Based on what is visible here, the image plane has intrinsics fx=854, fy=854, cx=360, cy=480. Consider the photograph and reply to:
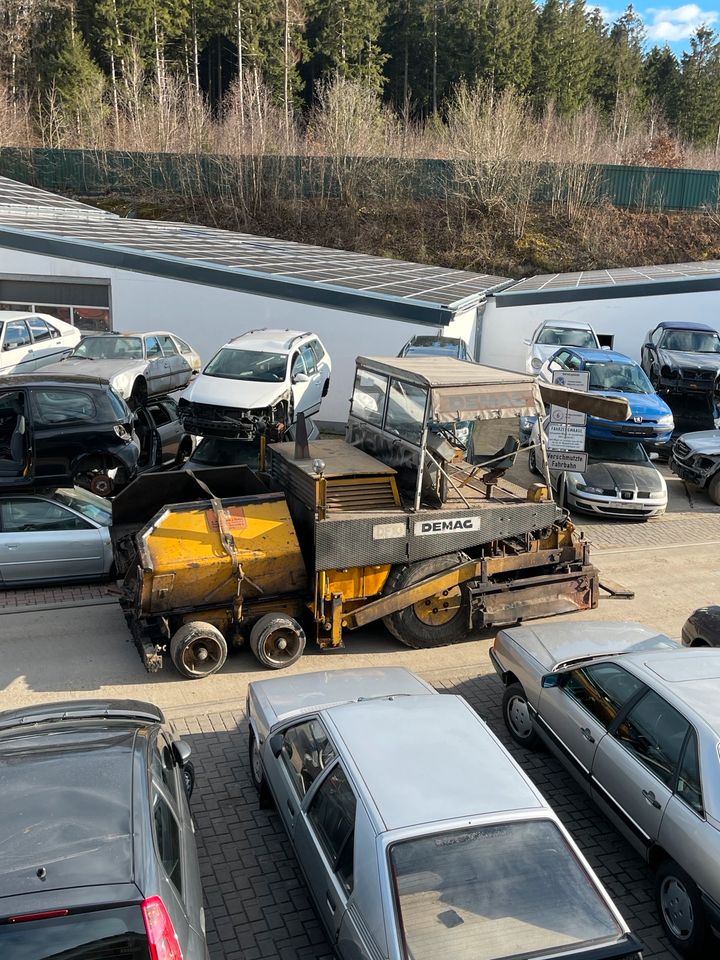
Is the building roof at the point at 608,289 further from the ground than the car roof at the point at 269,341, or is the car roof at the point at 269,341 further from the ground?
the building roof at the point at 608,289

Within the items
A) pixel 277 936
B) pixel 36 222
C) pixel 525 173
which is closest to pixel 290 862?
pixel 277 936

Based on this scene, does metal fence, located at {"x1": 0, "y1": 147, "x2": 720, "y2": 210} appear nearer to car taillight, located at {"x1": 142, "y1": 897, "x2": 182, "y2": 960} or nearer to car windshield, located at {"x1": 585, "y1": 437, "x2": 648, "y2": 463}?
car windshield, located at {"x1": 585, "y1": 437, "x2": 648, "y2": 463}

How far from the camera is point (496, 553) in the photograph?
9.82 m

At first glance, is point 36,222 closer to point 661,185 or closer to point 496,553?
point 496,553

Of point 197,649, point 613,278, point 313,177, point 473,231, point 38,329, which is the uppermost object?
point 313,177

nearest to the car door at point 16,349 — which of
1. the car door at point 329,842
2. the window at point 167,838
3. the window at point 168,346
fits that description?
the window at point 168,346

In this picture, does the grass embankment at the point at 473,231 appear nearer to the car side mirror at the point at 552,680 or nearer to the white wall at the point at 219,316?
the white wall at the point at 219,316

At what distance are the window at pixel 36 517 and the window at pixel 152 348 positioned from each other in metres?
7.57

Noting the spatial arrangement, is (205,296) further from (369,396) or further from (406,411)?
A: (406,411)

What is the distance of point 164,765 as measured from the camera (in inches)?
198

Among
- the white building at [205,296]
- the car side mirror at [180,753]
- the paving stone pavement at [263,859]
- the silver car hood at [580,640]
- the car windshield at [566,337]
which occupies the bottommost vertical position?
the paving stone pavement at [263,859]

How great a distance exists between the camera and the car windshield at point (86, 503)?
426 inches

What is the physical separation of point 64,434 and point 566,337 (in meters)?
13.8

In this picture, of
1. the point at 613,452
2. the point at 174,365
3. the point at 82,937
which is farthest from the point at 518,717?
the point at 174,365
